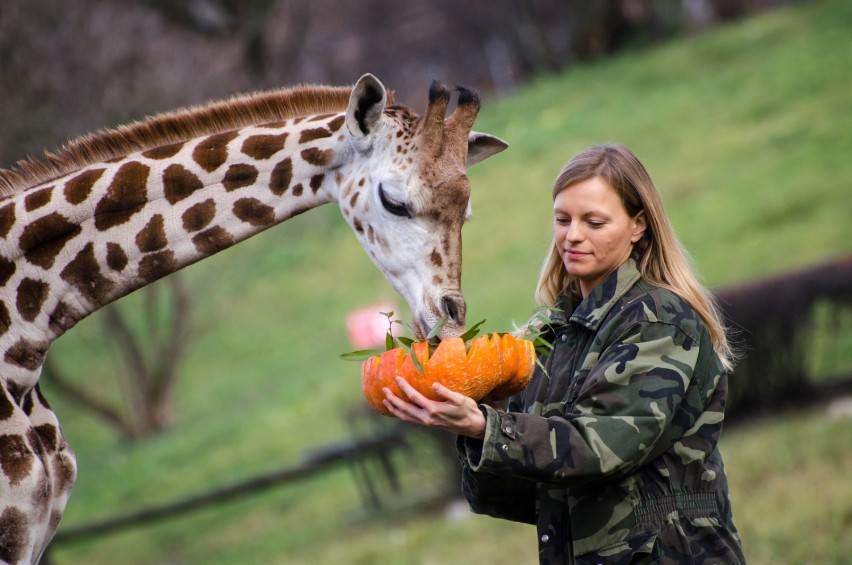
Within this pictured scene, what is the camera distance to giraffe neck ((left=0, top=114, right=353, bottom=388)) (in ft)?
12.1

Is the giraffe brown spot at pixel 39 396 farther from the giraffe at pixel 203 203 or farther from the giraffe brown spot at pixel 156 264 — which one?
the giraffe brown spot at pixel 156 264

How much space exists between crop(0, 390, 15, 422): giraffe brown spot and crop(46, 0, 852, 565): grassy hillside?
4.10 meters

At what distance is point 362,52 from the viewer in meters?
29.7

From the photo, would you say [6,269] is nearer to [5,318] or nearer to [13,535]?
[5,318]

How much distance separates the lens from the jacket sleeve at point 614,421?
9.03 feet

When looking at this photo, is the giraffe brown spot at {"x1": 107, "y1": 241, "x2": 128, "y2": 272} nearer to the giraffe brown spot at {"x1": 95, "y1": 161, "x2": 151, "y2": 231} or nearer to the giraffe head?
the giraffe brown spot at {"x1": 95, "y1": 161, "x2": 151, "y2": 231}

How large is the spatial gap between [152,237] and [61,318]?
415 mm

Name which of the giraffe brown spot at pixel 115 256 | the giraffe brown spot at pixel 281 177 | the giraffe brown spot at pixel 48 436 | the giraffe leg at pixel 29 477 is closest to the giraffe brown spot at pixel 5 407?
the giraffe leg at pixel 29 477

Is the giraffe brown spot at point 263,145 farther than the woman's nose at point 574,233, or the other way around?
the giraffe brown spot at point 263,145

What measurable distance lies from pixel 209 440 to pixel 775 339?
8.18 m

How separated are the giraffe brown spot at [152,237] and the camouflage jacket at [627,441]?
1454 millimetres

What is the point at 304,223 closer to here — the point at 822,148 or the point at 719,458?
the point at 822,148

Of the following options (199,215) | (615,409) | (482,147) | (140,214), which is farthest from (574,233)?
(140,214)

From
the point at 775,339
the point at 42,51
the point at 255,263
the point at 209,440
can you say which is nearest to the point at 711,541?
the point at 775,339
